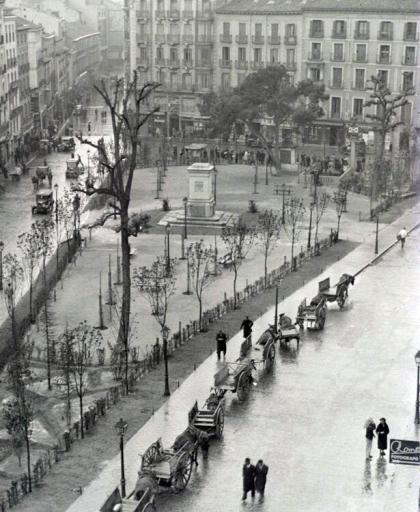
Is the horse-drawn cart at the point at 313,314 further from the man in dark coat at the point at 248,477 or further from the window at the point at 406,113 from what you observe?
the window at the point at 406,113

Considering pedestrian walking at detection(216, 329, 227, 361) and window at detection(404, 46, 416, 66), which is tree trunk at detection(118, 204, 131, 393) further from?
window at detection(404, 46, 416, 66)

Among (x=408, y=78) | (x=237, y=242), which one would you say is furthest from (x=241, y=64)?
(x=237, y=242)

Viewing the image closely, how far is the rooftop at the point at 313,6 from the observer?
9719 cm

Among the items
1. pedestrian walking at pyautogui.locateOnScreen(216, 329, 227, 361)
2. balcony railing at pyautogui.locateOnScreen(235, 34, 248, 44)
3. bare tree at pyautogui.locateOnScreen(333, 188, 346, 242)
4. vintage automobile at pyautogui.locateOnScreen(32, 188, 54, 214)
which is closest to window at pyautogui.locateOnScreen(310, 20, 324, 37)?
balcony railing at pyautogui.locateOnScreen(235, 34, 248, 44)

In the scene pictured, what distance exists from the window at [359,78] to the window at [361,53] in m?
1.03

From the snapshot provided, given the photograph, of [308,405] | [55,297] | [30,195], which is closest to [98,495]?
[308,405]

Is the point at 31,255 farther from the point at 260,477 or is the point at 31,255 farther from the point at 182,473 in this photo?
the point at 260,477

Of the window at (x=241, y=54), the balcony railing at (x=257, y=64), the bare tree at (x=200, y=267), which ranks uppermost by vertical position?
the window at (x=241, y=54)

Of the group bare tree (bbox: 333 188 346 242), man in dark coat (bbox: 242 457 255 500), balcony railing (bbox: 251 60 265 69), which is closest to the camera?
man in dark coat (bbox: 242 457 255 500)

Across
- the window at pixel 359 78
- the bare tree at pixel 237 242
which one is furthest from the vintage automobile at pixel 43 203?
the window at pixel 359 78

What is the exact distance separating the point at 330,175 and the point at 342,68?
2094cm

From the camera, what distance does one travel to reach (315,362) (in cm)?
3794

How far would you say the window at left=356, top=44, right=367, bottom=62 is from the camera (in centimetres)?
9969

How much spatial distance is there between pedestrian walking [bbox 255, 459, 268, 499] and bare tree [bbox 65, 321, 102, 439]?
624 cm
